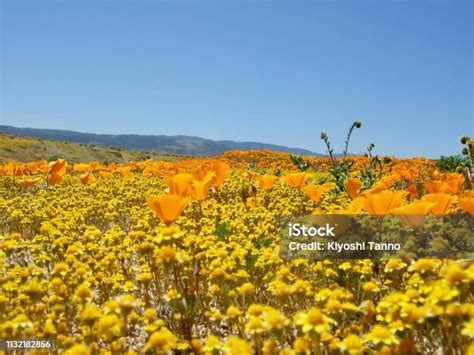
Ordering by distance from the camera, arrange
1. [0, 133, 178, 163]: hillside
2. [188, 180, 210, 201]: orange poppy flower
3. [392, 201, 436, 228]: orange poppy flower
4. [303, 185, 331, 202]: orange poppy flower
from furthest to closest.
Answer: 1. [0, 133, 178, 163]: hillside
2. [303, 185, 331, 202]: orange poppy flower
3. [188, 180, 210, 201]: orange poppy flower
4. [392, 201, 436, 228]: orange poppy flower

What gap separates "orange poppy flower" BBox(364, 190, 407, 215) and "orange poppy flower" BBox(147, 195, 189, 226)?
161 cm

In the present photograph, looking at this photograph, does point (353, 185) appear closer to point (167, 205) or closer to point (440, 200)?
point (440, 200)

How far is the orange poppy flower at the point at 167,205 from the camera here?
366cm

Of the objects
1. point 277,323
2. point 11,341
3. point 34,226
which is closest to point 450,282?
point 277,323

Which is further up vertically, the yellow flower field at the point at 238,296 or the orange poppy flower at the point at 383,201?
the orange poppy flower at the point at 383,201

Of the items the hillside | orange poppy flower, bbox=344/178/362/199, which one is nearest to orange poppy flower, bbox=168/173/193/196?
orange poppy flower, bbox=344/178/362/199

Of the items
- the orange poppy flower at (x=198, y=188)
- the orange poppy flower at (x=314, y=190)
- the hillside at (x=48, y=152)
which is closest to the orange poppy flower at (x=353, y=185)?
the orange poppy flower at (x=314, y=190)

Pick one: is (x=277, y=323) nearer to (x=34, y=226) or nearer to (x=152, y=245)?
(x=152, y=245)

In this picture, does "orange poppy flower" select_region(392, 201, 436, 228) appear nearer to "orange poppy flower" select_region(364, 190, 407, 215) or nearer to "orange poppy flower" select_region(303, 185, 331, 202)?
"orange poppy flower" select_region(364, 190, 407, 215)

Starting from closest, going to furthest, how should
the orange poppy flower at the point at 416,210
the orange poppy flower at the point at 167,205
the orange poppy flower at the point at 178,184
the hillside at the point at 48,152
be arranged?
the orange poppy flower at the point at 416,210 < the orange poppy flower at the point at 167,205 < the orange poppy flower at the point at 178,184 < the hillside at the point at 48,152

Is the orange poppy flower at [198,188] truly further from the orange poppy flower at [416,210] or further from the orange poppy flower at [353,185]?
the orange poppy flower at [416,210]

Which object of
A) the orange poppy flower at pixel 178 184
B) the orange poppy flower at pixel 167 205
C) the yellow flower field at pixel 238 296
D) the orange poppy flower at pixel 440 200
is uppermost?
the orange poppy flower at pixel 440 200

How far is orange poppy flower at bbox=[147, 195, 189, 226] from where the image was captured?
3.66 metres

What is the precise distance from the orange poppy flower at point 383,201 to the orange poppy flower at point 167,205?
1609mm
